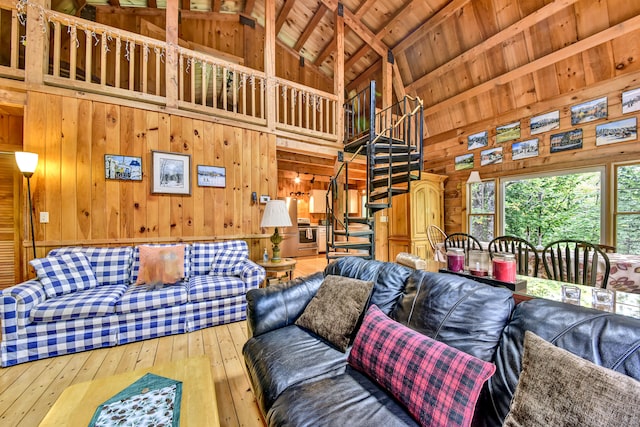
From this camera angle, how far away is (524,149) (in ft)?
13.2

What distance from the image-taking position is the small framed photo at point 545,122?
3.70 metres

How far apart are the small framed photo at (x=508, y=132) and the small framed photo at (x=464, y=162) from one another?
52 centimetres

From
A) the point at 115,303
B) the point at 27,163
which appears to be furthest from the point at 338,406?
the point at 27,163

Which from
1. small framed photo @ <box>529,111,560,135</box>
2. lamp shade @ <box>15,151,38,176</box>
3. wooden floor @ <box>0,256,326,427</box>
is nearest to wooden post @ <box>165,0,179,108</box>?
lamp shade @ <box>15,151,38,176</box>

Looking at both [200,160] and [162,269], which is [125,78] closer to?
[200,160]

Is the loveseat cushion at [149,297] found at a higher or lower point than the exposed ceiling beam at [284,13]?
lower

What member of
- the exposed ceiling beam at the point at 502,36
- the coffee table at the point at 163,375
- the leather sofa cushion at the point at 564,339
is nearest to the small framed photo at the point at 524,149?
the exposed ceiling beam at the point at 502,36

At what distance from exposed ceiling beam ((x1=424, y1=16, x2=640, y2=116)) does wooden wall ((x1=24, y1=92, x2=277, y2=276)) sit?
3.60 metres

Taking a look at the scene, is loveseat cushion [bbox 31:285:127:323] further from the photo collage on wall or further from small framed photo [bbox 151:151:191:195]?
the photo collage on wall

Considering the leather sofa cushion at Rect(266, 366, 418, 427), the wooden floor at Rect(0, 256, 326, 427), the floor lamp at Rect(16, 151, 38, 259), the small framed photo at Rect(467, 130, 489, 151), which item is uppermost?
the small framed photo at Rect(467, 130, 489, 151)

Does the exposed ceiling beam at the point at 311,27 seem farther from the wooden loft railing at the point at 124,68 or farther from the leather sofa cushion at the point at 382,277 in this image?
the leather sofa cushion at the point at 382,277

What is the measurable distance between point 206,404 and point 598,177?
195 inches

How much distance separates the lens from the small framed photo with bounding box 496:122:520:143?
4.11 metres

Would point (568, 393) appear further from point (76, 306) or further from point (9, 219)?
point (9, 219)
